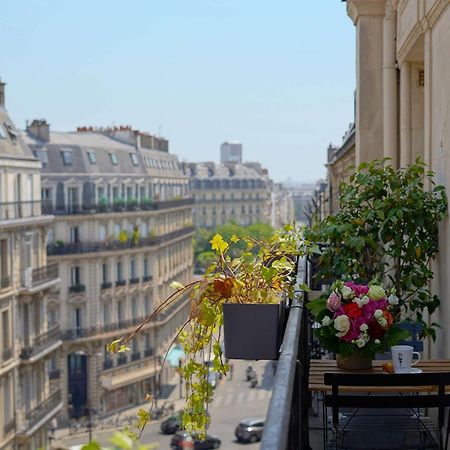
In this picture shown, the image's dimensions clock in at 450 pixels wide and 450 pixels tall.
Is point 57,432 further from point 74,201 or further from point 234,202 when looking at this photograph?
point 234,202

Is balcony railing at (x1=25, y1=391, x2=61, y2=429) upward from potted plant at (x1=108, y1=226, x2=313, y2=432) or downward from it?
downward

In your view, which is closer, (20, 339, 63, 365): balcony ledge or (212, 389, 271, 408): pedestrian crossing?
(20, 339, 63, 365): balcony ledge

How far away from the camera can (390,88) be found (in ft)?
38.5

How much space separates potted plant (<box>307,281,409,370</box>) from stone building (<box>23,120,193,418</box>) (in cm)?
4690

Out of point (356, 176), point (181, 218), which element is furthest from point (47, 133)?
point (356, 176)

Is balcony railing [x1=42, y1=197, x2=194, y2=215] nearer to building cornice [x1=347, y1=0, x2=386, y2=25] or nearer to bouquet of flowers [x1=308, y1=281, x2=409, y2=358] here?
building cornice [x1=347, y1=0, x2=386, y2=25]

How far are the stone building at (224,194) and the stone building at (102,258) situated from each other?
6302cm

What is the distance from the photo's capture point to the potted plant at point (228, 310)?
19.1 ft

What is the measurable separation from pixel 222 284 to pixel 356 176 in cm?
304

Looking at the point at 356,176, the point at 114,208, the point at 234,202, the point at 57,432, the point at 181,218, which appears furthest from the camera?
the point at 234,202

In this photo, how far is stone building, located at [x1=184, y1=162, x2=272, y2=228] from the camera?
133 m

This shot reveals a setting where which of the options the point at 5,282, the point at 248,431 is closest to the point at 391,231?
the point at 5,282

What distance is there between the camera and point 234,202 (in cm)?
13375

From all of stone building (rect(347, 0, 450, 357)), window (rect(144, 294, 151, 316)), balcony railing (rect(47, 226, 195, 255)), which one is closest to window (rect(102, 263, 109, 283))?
balcony railing (rect(47, 226, 195, 255))
